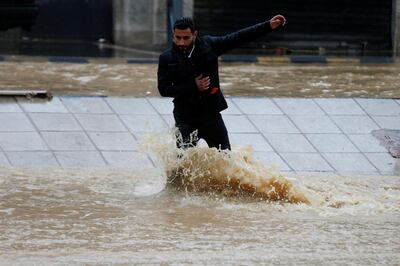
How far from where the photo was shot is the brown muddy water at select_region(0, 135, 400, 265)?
745 centimetres

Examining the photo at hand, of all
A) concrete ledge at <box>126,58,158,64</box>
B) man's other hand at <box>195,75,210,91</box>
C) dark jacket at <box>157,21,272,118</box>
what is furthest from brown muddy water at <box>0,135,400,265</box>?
concrete ledge at <box>126,58,158,64</box>

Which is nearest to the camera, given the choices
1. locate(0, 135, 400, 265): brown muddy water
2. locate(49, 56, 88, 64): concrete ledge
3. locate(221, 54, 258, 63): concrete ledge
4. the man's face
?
locate(0, 135, 400, 265): brown muddy water

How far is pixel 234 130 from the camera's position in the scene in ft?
40.0

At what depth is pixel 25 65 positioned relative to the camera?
1758 centimetres

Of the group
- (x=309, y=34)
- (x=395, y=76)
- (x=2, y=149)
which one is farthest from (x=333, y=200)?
(x=309, y=34)

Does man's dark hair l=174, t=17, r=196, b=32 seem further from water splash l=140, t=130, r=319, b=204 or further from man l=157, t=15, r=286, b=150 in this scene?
water splash l=140, t=130, r=319, b=204

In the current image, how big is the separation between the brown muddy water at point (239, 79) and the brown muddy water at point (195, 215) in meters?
3.33

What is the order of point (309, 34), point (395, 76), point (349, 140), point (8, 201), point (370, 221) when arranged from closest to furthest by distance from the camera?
point (370, 221) < point (8, 201) < point (349, 140) < point (395, 76) < point (309, 34)

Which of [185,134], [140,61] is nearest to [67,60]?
[140,61]

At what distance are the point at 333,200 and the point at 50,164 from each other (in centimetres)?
323

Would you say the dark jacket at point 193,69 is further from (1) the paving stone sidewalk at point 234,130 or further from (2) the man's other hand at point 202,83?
(1) the paving stone sidewalk at point 234,130

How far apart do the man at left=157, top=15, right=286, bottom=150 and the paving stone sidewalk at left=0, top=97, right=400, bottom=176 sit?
1866 mm

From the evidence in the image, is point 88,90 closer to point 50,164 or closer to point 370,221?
point 50,164

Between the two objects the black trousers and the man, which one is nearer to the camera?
the man
